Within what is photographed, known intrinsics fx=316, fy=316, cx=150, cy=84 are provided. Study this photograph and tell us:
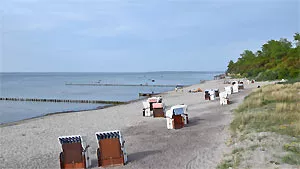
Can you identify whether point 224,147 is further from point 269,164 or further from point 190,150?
point 269,164

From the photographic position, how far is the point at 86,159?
8156mm

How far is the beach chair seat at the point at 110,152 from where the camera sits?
8141mm

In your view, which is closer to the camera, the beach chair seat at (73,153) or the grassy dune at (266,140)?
the grassy dune at (266,140)

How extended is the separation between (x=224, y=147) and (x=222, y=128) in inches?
122

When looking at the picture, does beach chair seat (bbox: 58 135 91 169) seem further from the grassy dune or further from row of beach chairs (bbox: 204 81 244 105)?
row of beach chairs (bbox: 204 81 244 105)

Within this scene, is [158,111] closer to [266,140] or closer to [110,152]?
[266,140]

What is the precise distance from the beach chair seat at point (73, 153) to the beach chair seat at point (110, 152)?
1.25 ft

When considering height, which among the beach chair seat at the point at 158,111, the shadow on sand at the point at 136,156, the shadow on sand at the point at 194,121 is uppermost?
the beach chair seat at the point at 158,111

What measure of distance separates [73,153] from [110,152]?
0.97 meters

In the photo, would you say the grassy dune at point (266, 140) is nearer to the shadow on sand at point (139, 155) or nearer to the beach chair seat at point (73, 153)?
the shadow on sand at point (139, 155)

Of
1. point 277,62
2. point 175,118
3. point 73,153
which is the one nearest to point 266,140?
point 175,118

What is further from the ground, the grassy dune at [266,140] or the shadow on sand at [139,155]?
the grassy dune at [266,140]

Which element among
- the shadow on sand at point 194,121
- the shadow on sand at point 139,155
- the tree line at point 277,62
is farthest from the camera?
the tree line at point 277,62

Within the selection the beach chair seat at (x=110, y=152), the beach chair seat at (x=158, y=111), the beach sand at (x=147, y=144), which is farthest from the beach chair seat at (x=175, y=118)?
the beach chair seat at (x=110, y=152)
